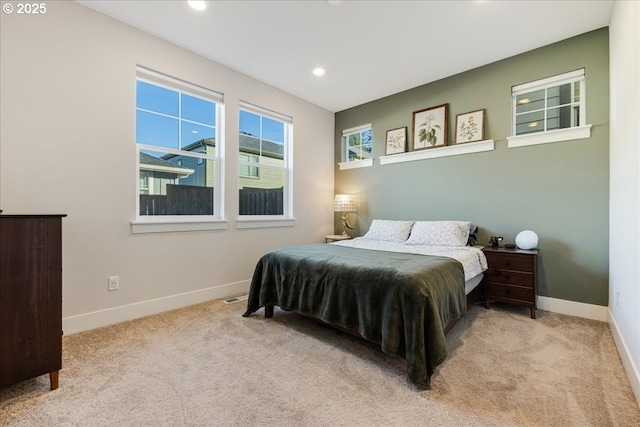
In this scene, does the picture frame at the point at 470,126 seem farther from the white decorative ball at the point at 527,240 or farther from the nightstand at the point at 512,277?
the nightstand at the point at 512,277

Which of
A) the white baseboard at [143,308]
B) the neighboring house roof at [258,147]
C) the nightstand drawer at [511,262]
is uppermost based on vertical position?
the neighboring house roof at [258,147]

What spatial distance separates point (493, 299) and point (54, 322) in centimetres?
352

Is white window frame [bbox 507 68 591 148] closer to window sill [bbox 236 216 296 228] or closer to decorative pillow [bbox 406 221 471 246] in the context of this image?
decorative pillow [bbox 406 221 471 246]

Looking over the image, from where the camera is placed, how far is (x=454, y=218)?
3.54m

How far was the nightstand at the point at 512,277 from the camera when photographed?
2.68 metres

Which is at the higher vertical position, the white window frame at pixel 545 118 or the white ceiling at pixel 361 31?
the white ceiling at pixel 361 31

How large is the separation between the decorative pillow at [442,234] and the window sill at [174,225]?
2292mm

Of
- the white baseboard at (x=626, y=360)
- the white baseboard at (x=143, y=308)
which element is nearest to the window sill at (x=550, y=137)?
the white baseboard at (x=626, y=360)

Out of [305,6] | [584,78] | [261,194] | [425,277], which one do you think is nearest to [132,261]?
[261,194]

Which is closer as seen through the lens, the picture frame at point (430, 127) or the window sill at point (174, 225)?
the window sill at point (174, 225)

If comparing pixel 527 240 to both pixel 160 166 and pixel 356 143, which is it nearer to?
pixel 356 143

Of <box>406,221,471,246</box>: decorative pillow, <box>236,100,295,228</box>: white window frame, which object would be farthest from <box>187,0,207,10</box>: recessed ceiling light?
<box>406,221,471,246</box>: decorative pillow

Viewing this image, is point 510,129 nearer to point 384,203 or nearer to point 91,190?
point 384,203

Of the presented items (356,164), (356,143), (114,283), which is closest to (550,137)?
(356,164)
